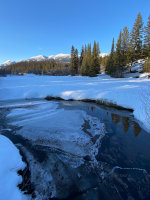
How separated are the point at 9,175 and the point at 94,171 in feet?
6.94

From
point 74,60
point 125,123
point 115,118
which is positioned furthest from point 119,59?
point 125,123

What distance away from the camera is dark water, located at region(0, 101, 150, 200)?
226cm

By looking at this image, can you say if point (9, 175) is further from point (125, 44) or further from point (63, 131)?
point (125, 44)

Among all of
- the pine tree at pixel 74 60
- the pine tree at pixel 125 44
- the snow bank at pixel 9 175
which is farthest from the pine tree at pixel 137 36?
the snow bank at pixel 9 175

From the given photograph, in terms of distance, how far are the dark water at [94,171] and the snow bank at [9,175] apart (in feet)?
1.12

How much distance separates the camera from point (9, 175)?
214cm

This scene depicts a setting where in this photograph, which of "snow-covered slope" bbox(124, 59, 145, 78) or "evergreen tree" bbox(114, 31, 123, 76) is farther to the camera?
"evergreen tree" bbox(114, 31, 123, 76)

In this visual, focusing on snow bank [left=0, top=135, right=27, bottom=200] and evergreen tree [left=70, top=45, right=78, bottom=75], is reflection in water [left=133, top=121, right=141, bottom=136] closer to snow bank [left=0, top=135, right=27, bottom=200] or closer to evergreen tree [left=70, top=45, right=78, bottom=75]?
snow bank [left=0, top=135, right=27, bottom=200]

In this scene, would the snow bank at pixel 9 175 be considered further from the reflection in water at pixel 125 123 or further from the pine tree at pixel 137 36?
the pine tree at pixel 137 36

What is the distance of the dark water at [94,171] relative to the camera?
89.0 inches

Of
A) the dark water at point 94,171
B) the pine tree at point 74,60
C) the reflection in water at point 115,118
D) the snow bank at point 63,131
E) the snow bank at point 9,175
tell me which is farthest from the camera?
the pine tree at point 74,60

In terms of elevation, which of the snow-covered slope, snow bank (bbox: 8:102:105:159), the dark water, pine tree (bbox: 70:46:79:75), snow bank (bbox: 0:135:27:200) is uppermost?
pine tree (bbox: 70:46:79:75)

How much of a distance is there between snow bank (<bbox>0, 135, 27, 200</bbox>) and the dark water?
0.34 m

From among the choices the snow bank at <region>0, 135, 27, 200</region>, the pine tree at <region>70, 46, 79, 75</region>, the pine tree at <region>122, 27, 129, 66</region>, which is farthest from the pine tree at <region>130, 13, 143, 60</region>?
the snow bank at <region>0, 135, 27, 200</region>
